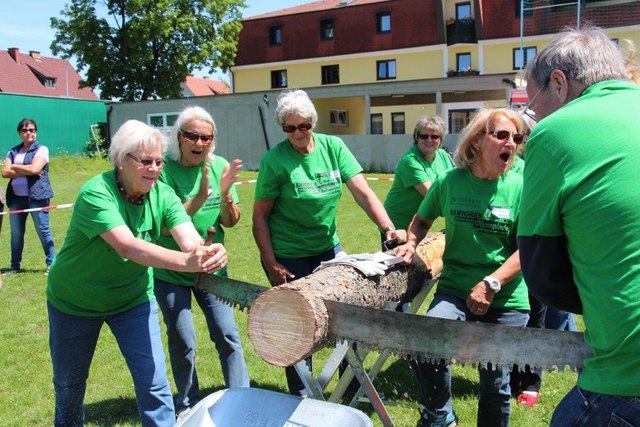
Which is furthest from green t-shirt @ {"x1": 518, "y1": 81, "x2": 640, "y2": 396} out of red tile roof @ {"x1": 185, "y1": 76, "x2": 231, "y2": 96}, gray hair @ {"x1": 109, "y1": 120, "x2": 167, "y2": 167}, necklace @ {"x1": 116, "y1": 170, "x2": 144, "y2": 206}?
red tile roof @ {"x1": 185, "y1": 76, "x2": 231, "y2": 96}

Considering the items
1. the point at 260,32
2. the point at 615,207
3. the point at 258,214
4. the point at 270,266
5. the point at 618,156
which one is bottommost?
the point at 270,266

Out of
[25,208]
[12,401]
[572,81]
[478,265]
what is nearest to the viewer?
[572,81]

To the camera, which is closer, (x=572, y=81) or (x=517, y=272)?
(x=572, y=81)

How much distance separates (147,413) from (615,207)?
237 cm

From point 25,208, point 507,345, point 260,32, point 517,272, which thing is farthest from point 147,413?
point 260,32

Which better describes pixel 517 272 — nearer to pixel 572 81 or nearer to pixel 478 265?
pixel 478 265

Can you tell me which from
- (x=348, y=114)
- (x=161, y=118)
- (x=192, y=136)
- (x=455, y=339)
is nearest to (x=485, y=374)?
(x=455, y=339)

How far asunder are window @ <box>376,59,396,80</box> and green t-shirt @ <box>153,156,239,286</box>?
110 feet

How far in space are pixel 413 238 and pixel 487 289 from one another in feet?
2.11

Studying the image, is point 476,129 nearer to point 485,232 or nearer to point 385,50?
point 485,232

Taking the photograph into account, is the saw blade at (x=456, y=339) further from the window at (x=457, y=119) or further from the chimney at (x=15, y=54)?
the chimney at (x=15, y=54)

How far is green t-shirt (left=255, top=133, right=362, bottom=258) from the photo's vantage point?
392cm

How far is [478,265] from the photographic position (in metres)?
3.25

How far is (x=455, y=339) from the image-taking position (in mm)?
2369
